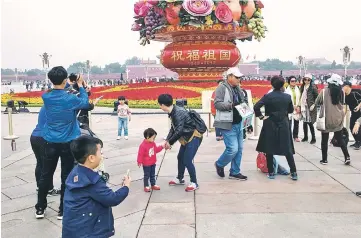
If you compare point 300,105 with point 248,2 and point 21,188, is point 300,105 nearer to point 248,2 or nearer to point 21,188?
point 21,188

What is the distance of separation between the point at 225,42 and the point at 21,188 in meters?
20.9

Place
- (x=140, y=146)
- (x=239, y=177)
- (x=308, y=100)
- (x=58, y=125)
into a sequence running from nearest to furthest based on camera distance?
(x=58, y=125) < (x=140, y=146) < (x=239, y=177) < (x=308, y=100)

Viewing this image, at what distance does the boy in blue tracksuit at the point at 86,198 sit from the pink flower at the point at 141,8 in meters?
22.0

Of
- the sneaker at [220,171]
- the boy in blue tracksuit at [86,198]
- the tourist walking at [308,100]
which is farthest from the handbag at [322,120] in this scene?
the boy in blue tracksuit at [86,198]

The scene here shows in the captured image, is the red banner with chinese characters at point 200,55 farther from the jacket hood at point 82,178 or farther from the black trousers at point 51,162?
the jacket hood at point 82,178

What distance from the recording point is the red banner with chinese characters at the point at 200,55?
949 inches

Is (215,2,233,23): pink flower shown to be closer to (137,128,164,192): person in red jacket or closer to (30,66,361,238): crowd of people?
(30,66,361,238): crowd of people

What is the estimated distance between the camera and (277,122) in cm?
579

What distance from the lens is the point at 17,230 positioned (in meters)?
4.21

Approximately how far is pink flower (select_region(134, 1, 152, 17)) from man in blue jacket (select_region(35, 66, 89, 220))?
20434mm

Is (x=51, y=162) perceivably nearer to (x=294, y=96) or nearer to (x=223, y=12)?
(x=294, y=96)

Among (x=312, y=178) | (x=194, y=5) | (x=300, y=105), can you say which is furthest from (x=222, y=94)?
(x=194, y=5)

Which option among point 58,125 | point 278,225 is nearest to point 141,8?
point 58,125

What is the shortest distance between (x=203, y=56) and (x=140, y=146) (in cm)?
1927
